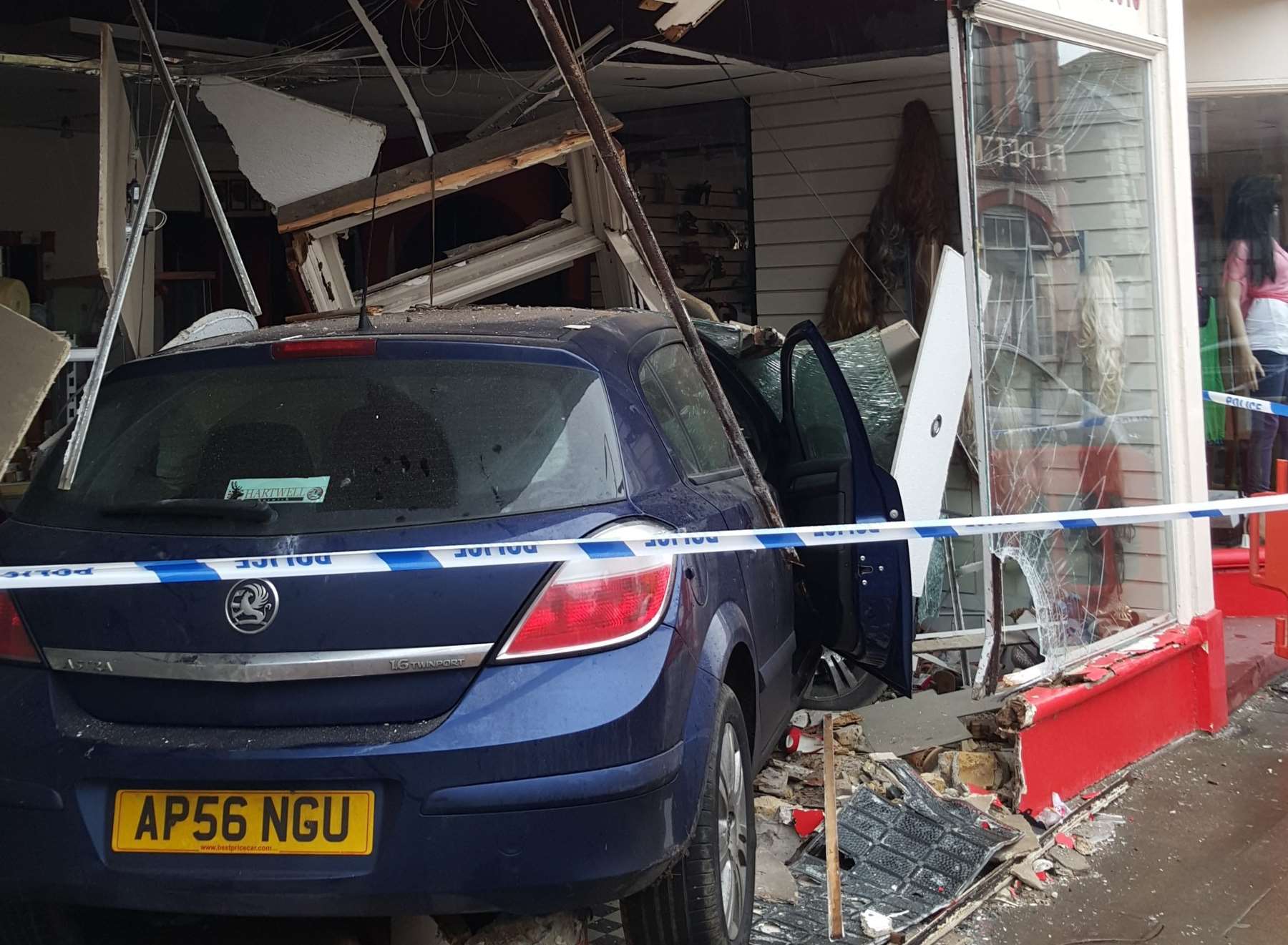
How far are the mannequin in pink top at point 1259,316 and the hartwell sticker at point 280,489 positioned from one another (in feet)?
22.9

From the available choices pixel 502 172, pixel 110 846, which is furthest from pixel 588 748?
pixel 502 172

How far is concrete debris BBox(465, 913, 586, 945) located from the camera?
3.11 meters

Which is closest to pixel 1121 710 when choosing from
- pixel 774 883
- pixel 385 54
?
pixel 774 883

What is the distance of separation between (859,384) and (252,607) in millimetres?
4140

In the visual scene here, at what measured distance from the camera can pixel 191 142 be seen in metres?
5.30

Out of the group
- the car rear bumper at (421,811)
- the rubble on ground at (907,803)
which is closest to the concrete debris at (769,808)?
the rubble on ground at (907,803)

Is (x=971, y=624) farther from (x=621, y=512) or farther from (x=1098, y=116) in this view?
(x=621, y=512)

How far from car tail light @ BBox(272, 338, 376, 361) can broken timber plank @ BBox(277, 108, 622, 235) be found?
9.31 ft

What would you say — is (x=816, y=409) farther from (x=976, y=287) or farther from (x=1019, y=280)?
(x=976, y=287)

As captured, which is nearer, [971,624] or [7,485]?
[7,485]

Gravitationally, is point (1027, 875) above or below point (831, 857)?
below

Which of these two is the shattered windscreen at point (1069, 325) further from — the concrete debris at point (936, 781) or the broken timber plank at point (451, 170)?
the broken timber plank at point (451, 170)

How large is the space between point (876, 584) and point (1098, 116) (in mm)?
2718

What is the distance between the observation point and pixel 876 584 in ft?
14.0
